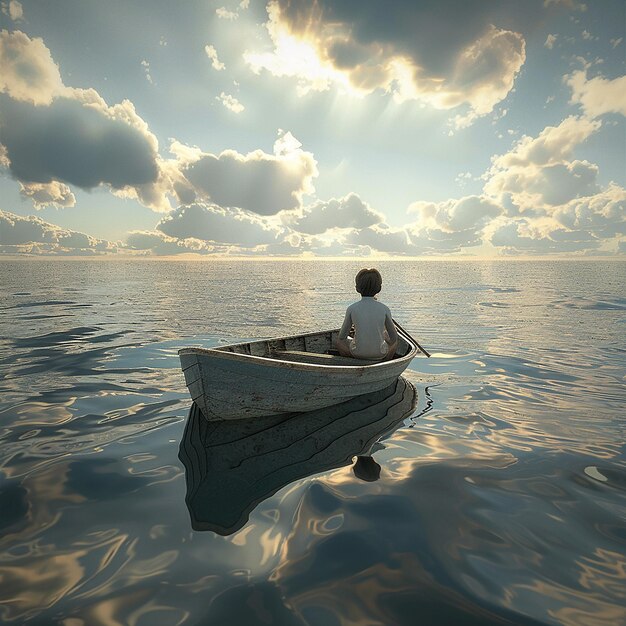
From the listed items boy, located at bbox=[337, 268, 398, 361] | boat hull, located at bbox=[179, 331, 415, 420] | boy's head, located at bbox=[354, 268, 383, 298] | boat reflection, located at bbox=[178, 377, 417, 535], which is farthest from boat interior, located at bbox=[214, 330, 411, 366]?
boy's head, located at bbox=[354, 268, 383, 298]

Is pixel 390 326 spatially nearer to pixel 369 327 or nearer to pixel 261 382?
pixel 369 327

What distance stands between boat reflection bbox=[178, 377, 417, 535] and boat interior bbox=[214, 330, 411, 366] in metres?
1.03

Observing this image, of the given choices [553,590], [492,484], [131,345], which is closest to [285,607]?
[553,590]

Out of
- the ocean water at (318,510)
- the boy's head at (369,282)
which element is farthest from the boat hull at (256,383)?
the boy's head at (369,282)

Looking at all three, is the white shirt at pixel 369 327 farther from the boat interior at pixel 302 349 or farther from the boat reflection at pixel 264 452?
the boat reflection at pixel 264 452

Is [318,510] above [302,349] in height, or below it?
below

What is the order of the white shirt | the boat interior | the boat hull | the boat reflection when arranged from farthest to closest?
the boat interior
the white shirt
the boat hull
the boat reflection

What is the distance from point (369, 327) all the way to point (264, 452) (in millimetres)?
3492

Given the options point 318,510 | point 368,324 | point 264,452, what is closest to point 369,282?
point 368,324

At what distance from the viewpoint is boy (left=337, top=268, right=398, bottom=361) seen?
7730mm

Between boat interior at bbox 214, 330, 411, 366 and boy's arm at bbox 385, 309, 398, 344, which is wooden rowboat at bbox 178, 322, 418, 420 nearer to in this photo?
boy's arm at bbox 385, 309, 398, 344

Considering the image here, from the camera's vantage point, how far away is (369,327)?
7918 millimetres

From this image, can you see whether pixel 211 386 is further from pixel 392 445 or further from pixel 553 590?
pixel 553 590

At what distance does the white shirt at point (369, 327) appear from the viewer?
773 cm
